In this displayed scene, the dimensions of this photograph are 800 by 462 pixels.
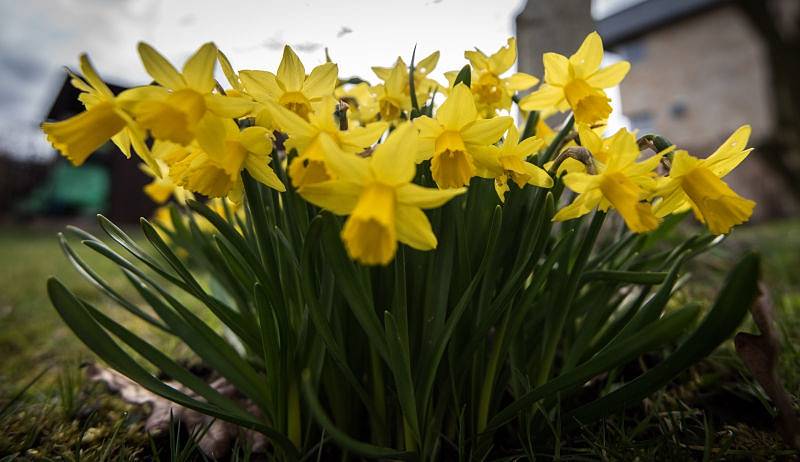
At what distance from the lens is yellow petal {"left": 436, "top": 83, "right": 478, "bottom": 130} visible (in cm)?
61

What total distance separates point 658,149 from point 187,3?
786 millimetres

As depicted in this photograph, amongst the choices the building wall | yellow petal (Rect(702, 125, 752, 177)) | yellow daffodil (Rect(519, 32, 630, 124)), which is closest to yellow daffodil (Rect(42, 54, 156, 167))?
yellow daffodil (Rect(519, 32, 630, 124))

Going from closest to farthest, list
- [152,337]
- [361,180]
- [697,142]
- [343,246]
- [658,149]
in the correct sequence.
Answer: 1. [361,180]
2. [343,246]
3. [658,149]
4. [152,337]
5. [697,142]

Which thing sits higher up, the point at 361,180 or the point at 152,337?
the point at 361,180

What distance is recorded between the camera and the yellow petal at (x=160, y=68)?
1.77ft

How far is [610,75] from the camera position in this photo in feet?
2.51

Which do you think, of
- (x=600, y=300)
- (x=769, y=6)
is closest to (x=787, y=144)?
(x=769, y=6)

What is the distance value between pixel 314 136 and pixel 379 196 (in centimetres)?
13

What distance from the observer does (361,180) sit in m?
0.52

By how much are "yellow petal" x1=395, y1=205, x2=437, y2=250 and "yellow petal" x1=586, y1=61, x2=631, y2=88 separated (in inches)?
17.0

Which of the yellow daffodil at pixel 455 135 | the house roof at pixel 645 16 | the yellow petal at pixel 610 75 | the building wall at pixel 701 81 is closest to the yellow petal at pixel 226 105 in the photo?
the yellow daffodil at pixel 455 135

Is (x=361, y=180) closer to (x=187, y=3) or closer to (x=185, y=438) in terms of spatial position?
(x=187, y=3)

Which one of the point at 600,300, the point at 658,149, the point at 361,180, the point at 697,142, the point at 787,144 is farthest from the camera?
the point at 697,142

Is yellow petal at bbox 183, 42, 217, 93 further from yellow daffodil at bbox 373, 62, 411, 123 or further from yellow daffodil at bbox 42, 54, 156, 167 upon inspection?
yellow daffodil at bbox 373, 62, 411, 123
